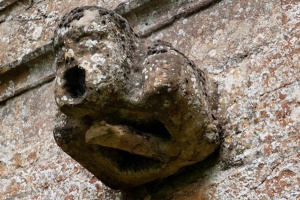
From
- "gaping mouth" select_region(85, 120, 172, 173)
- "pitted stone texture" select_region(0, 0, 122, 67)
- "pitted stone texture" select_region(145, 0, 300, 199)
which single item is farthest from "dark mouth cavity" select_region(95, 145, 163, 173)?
"pitted stone texture" select_region(0, 0, 122, 67)

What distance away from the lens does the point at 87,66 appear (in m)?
1.66

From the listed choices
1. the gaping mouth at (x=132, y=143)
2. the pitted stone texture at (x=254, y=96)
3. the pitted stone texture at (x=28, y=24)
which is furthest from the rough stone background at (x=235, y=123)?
the pitted stone texture at (x=28, y=24)

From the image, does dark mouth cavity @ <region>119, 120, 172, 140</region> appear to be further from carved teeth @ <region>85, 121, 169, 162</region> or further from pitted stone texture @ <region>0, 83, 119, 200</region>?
pitted stone texture @ <region>0, 83, 119, 200</region>

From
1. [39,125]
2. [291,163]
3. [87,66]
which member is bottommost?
[39,125]

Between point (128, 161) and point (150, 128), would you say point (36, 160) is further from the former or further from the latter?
point (150, 128)

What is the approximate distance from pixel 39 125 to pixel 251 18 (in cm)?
86

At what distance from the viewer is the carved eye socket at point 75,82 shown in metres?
1.69

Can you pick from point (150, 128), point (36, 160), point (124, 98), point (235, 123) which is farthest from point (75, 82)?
point (36, 160)

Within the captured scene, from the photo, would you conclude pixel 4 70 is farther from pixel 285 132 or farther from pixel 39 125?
pixel 285 132

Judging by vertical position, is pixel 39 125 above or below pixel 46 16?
below

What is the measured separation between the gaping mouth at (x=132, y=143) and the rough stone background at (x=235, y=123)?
11 centimetres

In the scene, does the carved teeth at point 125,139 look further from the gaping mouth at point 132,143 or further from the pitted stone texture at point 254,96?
the pitted stone texture at point 254,96

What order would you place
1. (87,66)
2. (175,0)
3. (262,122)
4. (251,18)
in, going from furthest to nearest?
(175,0) < (251,18) < (262,122) < (87,66)

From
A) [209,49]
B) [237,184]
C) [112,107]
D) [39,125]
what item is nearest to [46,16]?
[39,125]
